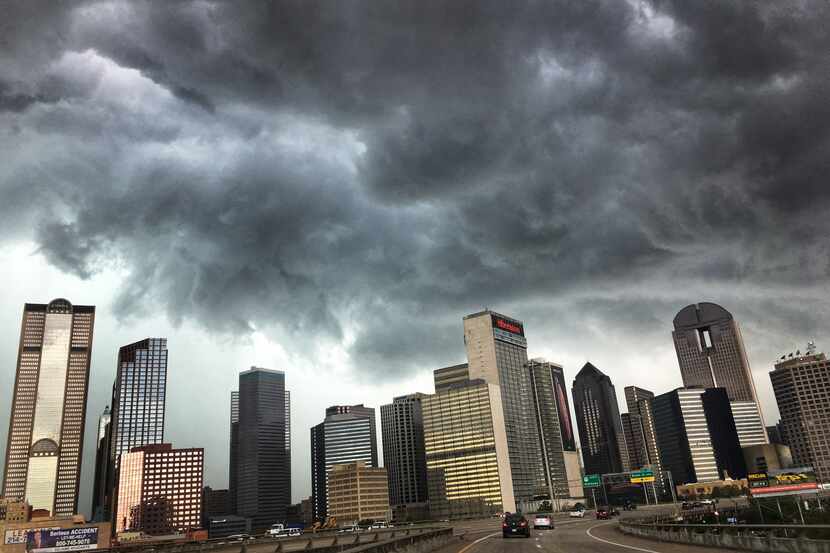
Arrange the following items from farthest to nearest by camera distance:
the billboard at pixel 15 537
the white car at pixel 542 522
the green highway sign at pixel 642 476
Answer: the green highway sign at pixel 642 476 → the billboard at pixel 15 537 → the white car at pixel 542 522

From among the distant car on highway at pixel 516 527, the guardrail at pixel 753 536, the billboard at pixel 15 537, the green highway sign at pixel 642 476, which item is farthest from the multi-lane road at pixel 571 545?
the green highway sign at pixel 642 476

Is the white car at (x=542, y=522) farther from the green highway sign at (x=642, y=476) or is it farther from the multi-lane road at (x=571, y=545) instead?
the green highway sign at (x=642, y=476)

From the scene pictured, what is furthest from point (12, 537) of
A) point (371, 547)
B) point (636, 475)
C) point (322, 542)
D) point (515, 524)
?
point (636, 475)

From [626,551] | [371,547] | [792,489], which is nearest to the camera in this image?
[371,547]

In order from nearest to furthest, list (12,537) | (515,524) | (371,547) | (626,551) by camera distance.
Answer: (371,547)
(626,551)
(515,524)
(12,537)

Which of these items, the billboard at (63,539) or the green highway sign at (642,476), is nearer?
the billboard at (63,539)

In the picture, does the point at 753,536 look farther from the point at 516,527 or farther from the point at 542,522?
the point at 542,522

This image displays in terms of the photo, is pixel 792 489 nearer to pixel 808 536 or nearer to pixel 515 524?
pixel 515 524

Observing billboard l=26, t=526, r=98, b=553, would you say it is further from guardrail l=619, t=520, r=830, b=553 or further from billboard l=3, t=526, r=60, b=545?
A: guardrail l=619, t=520, r=830, b=553

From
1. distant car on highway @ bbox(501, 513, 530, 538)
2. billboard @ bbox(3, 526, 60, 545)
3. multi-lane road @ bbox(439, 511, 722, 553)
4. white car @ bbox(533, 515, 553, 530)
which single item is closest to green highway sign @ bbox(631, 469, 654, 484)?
white car @ bbox(533, 515, 553, 530)
